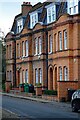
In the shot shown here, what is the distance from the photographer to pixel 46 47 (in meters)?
52.6

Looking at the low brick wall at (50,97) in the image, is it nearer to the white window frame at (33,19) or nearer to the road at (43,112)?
the road at (43,112)

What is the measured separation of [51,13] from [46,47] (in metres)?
4.03

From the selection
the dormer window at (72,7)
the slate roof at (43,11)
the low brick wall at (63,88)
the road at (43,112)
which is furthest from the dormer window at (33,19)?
the road at (43,112)

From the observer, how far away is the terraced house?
1727 inches

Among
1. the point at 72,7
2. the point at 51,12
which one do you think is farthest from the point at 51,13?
the point at 72,7

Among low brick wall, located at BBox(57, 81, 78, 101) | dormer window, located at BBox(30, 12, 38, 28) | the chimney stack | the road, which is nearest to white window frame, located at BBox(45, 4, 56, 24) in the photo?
dormer window, located at BBox(30, 12, 38, 28)

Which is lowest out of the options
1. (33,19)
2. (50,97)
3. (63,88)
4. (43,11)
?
(50,97)

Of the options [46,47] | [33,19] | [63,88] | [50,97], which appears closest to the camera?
[63,88]

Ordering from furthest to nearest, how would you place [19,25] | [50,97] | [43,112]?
1. [19,25]
2. [50,97]
3. [43,112]

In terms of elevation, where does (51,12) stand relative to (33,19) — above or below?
below

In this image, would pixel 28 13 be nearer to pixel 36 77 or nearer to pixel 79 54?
pixel 36 77

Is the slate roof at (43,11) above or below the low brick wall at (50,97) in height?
above

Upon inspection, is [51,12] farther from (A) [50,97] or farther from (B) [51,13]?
(A) [50,97]

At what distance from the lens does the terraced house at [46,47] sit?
4388cm
